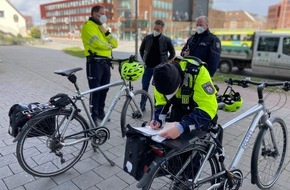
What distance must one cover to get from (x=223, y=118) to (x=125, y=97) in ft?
7.22

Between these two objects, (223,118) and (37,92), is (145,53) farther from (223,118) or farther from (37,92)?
(37,92)

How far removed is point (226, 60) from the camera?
39.1ft

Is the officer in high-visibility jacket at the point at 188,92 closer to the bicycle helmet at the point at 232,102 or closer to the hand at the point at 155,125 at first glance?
the hand at the point at 155,125

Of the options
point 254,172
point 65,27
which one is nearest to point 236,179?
point 254,172

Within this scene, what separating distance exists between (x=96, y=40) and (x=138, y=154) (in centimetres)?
259

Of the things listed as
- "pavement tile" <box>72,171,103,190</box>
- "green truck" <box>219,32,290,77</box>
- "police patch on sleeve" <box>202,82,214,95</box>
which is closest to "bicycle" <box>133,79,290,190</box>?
"police patch on sleeve" <box>202,82,214,95</box>

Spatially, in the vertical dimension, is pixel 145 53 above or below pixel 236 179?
above

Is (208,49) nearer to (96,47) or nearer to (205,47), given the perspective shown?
(205,47)

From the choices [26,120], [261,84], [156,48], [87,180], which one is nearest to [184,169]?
[261,84]

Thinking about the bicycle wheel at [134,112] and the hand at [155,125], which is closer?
the hand at [155,125]

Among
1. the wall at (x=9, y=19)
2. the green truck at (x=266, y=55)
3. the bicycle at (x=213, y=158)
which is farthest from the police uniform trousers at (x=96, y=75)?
the wall at (x=9, y=19)

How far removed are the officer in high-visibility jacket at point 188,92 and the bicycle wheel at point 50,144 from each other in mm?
1219

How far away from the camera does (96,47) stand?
396cm

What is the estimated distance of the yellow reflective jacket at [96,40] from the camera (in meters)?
3.88
